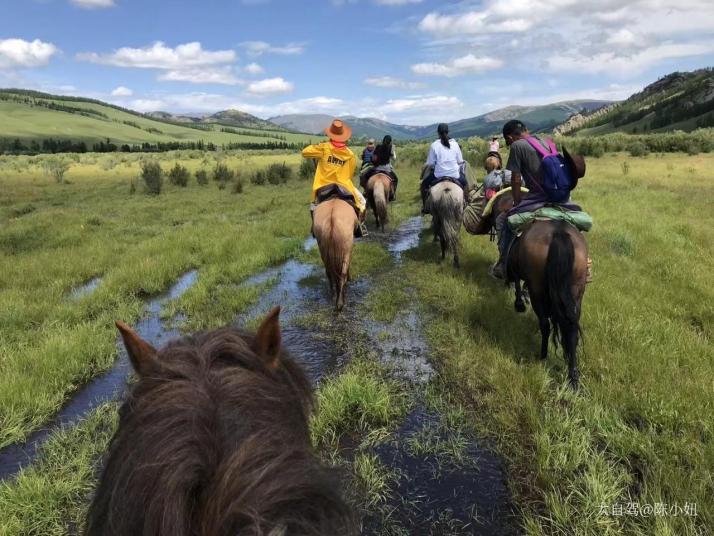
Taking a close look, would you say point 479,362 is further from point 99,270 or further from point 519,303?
point 99,270

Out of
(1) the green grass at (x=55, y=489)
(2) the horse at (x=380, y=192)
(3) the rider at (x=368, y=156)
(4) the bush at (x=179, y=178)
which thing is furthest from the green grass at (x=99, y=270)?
(4) the bush at (x=179, y=178)

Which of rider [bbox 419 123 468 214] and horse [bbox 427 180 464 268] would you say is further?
rider [bbox 419 123 468 214]

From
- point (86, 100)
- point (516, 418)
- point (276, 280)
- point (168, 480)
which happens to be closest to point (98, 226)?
point (276, 280)

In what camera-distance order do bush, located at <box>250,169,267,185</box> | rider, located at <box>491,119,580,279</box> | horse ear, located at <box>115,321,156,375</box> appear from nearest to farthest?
1. horse ear, located at <box>115,321,156,375</box>
2. rider, located at <box>491,119,580,279</box>
3. bush, located at <box>250,169,267,185</box>

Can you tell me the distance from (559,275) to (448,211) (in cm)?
433

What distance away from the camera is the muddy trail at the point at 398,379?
2.96 metres

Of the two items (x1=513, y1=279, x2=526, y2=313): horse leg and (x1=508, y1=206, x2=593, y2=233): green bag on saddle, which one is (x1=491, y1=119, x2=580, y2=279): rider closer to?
(x1=508, y1=206, x2=593, y2=233): green bag on saddle

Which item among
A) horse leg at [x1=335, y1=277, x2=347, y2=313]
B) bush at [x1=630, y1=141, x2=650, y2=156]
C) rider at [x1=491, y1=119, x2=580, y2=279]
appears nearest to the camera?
rider at [x1=491, y1=119, x2=580, y2=279]

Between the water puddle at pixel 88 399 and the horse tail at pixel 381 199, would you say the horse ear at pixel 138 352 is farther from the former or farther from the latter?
the horse tail at pixel 381 199

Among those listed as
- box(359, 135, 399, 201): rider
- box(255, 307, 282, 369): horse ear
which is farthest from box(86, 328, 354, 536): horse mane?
box(359, 135, 399, 201): rider

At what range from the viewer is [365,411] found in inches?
157

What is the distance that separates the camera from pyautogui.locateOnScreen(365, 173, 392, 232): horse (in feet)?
37.2

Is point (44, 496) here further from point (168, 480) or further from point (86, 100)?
point (86, 100)

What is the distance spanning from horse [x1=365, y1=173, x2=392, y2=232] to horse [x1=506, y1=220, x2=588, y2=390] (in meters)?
6.84
